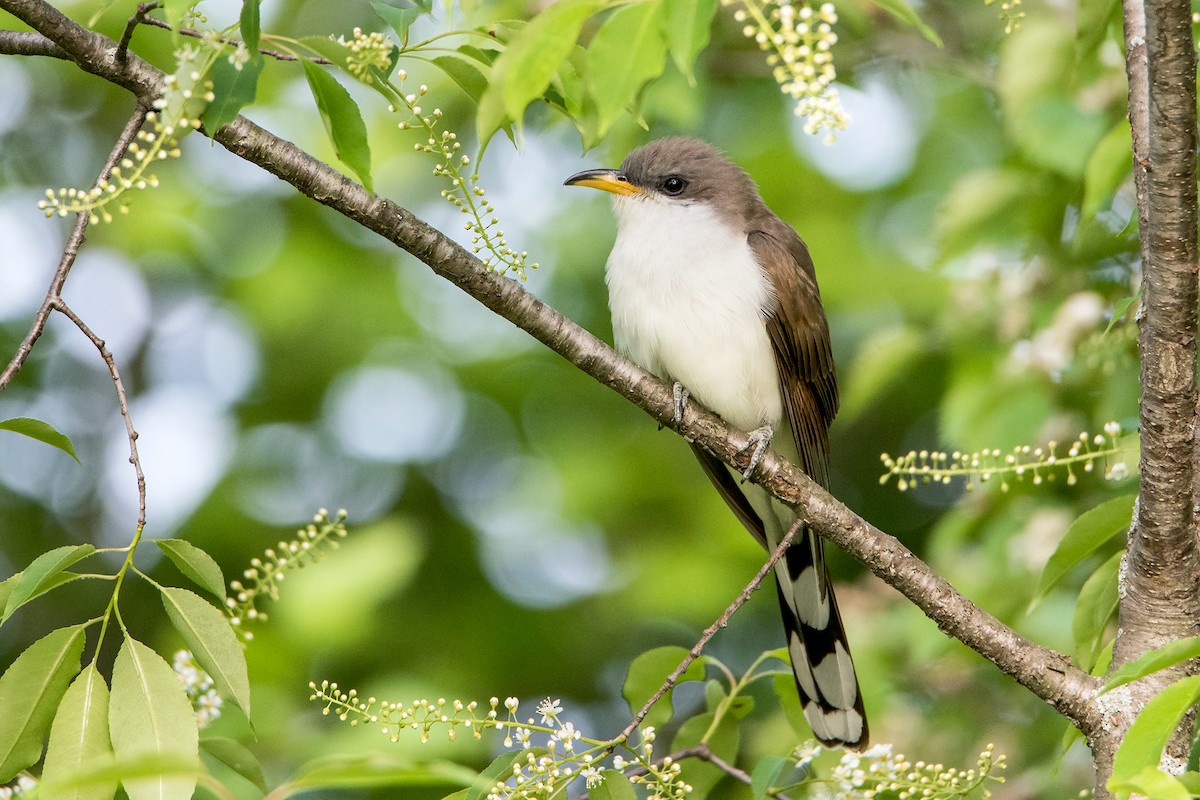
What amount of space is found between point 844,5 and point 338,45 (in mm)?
2464

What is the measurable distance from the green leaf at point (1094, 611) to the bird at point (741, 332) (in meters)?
1.11

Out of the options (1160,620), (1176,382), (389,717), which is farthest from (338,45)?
(1160,620)

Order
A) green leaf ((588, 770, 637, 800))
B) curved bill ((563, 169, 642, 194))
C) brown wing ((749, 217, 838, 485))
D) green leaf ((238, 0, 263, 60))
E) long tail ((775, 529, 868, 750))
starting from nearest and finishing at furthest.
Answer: green leaf ((238, 0, 263, 60))
green leaf ((588, 770, 637, 800))
long tail ((775, 529, 868, 750))
brown wing ((749, 217, 838, 485))
curved bill ((563, 169, 642, 194))

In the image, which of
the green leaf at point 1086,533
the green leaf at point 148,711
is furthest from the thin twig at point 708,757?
the green leaf at point 148,711

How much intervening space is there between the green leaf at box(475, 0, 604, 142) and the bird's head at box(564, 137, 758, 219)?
9.51 ft

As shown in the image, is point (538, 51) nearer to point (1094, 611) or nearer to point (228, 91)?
point (228, 91)

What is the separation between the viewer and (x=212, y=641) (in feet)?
7.95

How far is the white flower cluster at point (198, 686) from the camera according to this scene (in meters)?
2.84

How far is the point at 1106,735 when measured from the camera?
9.36ft

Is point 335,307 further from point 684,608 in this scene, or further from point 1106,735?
point 1106,735

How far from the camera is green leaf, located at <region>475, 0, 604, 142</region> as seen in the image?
1880mm

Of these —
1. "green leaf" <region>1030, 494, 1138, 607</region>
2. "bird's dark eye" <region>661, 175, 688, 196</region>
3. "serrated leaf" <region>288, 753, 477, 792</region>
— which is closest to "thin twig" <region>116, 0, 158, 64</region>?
"serrated leaf" <region>288, 753, 477, 792</region>

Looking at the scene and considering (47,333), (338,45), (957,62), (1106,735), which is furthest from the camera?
(47,333)

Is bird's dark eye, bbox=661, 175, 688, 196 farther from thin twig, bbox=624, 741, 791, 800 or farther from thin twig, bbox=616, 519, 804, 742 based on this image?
thin twig, bbox=624, 741, 791, 800
